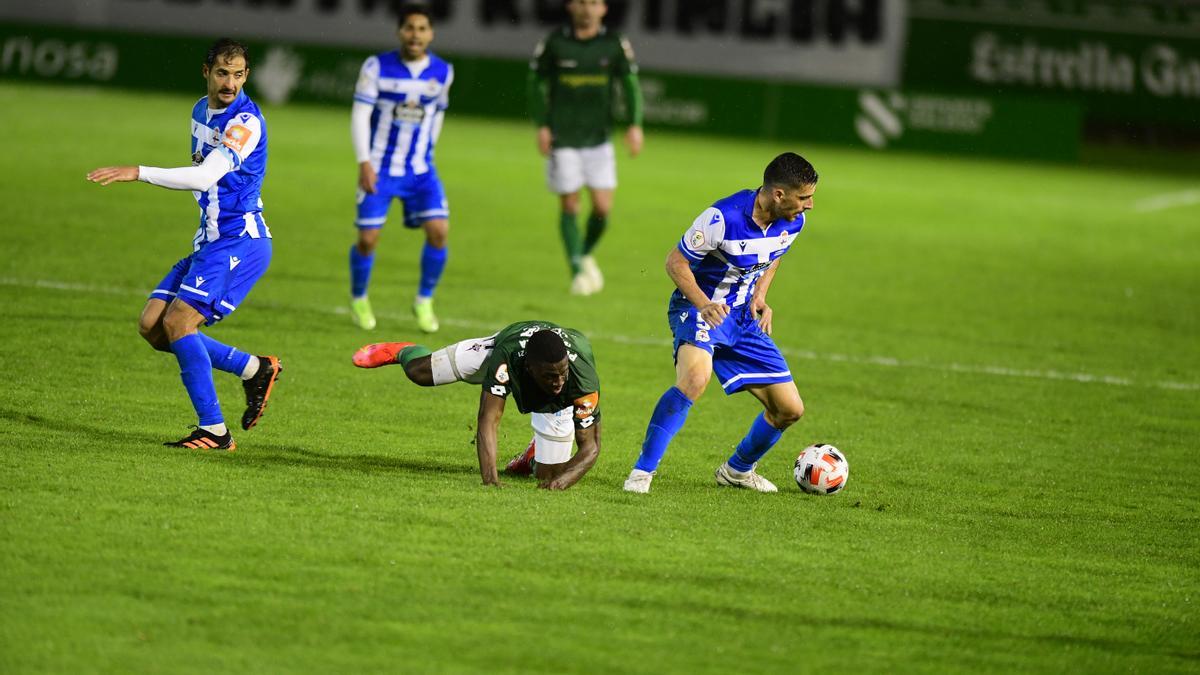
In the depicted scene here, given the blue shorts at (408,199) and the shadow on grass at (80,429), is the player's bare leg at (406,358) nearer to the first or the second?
the shadow on grass at (80,429)

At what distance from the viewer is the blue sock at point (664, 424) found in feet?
22.5

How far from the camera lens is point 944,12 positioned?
97.7 feet

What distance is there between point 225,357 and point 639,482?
203 cm

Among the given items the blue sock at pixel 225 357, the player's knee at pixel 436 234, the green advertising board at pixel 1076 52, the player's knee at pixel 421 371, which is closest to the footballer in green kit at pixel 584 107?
the player's knee at pixel 436 234

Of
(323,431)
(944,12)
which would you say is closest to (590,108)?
(323,431)

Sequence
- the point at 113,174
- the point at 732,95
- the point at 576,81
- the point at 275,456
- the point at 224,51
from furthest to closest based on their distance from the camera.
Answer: the point at 732,95 < the point at 576,81 < the point at 275,456 < the point at 224,51 < the point at 113,174

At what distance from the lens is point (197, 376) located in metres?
7.03

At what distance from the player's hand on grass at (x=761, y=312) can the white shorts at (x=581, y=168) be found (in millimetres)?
6201

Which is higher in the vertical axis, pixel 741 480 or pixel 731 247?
pixel 731 247

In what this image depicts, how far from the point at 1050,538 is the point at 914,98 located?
2257cm

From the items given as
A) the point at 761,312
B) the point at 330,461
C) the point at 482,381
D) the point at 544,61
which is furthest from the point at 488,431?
the point at 544,61

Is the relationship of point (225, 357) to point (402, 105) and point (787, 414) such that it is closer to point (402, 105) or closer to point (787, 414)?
point (787, 414)

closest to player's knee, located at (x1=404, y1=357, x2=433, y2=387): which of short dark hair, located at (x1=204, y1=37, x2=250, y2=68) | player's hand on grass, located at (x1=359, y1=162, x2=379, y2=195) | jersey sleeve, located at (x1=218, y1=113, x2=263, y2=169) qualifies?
jersey sleeve, located at (x1=218, y1=113, x2=263, y2=169)

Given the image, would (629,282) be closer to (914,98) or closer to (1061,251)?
(1061,251)
